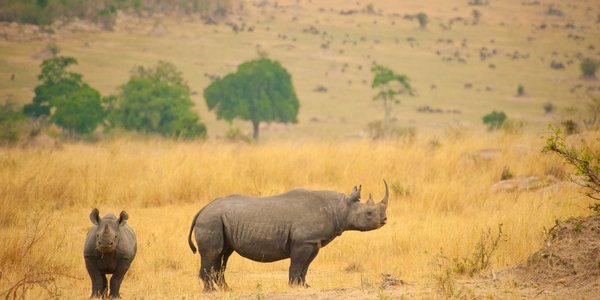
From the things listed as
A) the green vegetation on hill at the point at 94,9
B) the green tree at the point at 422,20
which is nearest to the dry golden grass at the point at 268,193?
the green vegetation on hill at the point at 94,9

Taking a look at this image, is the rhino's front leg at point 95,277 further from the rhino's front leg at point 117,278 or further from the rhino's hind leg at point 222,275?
the rhino's hind leg at point 222,275

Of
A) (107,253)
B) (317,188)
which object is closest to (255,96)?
(317,188)

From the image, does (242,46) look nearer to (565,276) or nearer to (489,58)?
(489,58)

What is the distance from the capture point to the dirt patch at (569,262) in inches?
310

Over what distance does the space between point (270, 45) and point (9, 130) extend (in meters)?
40.8

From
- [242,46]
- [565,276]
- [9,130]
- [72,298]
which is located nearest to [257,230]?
[72,298]

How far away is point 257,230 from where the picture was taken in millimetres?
8734

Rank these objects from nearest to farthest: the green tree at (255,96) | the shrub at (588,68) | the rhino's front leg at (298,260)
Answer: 1. the rhino's front leg at (298,260)
2. the green tree at (255,96)
3. the shrub at (588,68)

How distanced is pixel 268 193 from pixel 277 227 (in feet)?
21.8

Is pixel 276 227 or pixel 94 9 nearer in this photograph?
pixel 276 227

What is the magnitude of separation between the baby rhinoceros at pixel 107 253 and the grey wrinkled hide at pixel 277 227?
850 millimetres

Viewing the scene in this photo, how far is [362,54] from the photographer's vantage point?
70062 millimetres

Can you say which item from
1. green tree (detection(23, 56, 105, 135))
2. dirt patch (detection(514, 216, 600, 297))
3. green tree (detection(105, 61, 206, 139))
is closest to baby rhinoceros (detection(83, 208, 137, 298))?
dirt patch (detection(514, 216, 600, 297))

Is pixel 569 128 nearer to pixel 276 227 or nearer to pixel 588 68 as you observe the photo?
pixel 276 227
